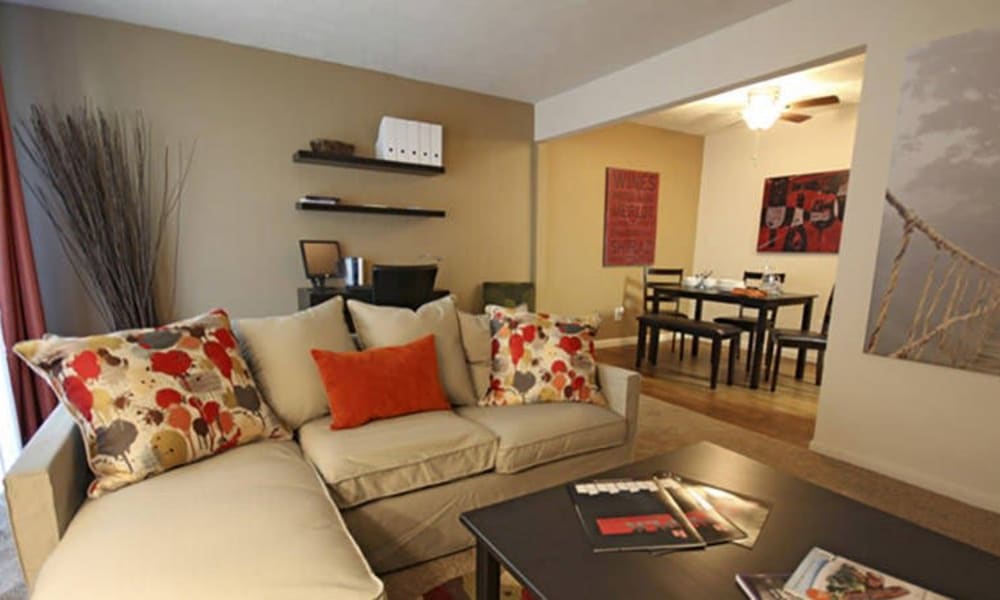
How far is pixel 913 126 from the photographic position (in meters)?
2.07

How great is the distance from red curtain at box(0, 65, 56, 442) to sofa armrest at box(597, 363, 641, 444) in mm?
2914

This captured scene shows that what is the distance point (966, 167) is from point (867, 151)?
0.38 metres

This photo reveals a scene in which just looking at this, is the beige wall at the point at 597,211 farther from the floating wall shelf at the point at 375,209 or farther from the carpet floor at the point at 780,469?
the carpet floor at the point at 780,469

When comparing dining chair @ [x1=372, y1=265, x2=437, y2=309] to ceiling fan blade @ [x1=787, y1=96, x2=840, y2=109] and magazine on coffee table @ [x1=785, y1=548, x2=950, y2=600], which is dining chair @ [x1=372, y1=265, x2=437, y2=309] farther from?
ceiling fan blade @ [x1=787, y1=96, x2=840, y2=109]

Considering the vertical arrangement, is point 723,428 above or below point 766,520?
below

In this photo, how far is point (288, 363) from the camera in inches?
68.4

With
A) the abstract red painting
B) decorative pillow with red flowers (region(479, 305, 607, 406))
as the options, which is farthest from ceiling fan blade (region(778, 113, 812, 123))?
decorative pillow with red flowers (region(479, 305, 607, 406))

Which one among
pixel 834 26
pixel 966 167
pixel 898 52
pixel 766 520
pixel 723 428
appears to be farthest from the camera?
pixel 723 428

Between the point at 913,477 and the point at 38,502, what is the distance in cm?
329

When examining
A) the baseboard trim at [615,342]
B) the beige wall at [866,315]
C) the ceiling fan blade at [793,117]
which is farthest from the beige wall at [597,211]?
the beige wall at [866,315]

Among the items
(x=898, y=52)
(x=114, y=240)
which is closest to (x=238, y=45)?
(x=114, y=240)

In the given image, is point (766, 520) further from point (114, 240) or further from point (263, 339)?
point (114, 240)

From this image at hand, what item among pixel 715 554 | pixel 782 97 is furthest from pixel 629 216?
pixel 715 554

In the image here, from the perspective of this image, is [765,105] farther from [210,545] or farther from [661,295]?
[210,545]
